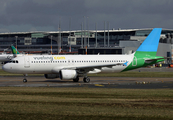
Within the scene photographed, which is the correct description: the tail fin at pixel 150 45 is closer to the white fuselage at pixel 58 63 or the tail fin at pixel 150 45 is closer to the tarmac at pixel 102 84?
the white fuselage at pixel 58 63

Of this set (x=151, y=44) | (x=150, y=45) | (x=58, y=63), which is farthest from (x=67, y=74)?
(x=151, y=44)

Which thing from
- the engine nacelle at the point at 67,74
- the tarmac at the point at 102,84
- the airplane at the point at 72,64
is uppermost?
the airplane at the point at 72,64

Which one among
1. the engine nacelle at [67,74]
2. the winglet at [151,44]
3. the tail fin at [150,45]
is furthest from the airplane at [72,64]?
the winglet at [151,44]

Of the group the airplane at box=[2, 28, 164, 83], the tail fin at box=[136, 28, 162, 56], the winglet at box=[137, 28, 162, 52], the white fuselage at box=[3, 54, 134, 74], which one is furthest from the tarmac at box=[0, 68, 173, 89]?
the winglet at box=[137, 28, 162, 52]

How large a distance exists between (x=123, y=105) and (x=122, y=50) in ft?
282

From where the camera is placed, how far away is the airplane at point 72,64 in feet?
Result: 141

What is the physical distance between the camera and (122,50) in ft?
344

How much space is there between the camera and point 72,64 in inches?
1761

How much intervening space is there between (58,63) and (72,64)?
224 centimetres

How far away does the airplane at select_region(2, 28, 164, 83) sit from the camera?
141 feet

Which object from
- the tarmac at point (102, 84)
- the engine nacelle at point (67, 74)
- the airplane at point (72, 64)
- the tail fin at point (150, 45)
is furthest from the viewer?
the tail fin at point (150, 45)

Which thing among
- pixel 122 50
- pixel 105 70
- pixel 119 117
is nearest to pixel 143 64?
pixel 105 70

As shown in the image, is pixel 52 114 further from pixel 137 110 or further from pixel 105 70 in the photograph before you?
pixel 105 70

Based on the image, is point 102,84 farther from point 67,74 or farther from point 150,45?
point 150,45
